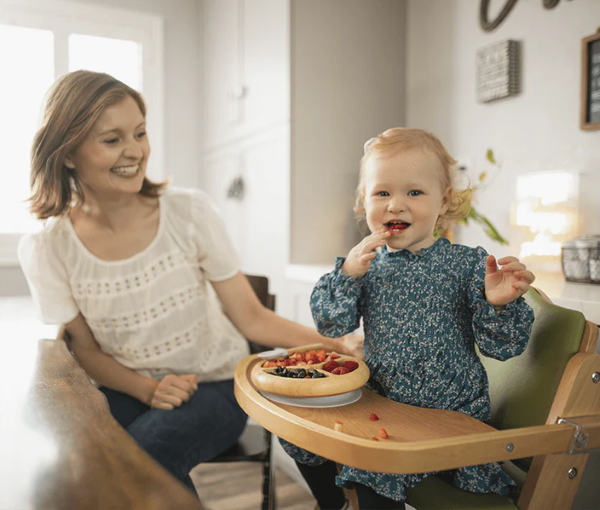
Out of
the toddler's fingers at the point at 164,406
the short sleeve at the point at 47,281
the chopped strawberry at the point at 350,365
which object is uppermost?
the short sleeve at the point at 47,281

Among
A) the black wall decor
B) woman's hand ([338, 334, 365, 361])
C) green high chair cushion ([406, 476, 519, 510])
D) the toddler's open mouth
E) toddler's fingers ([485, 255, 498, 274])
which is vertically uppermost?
the black wall decor

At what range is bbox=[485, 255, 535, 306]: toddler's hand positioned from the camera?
2.72ft

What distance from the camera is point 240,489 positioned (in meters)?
2.16

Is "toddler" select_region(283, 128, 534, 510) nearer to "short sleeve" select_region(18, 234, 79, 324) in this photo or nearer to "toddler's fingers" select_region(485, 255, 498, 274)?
"toddler's fingers" select_region(485, 255, 498, 274)

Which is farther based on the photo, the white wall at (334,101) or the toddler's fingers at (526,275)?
the white wall at (334,101)

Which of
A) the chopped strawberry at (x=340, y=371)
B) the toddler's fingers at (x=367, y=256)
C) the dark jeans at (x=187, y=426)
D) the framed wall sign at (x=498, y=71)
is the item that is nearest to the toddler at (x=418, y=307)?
the toddler's fingers at (x=367, y=256)

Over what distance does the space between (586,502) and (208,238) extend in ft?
3.43

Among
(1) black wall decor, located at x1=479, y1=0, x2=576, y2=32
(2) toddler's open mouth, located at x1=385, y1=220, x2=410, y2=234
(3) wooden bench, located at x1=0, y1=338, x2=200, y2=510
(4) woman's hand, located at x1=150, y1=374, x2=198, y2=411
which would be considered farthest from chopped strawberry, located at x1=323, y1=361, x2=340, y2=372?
(1) black wall decor, located at x1=479, y1=0, x2=576, y2=32

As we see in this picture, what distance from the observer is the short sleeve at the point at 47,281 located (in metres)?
1.33

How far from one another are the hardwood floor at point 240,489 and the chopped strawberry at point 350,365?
1287mm

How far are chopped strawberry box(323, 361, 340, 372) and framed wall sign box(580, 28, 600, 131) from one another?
1253 millimetres

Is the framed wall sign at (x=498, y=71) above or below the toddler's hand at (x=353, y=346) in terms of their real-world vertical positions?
above

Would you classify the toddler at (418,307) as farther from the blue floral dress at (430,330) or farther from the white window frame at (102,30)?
the white window frame at (102,30)

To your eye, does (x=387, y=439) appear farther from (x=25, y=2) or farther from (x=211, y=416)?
(x=25, y=2)
